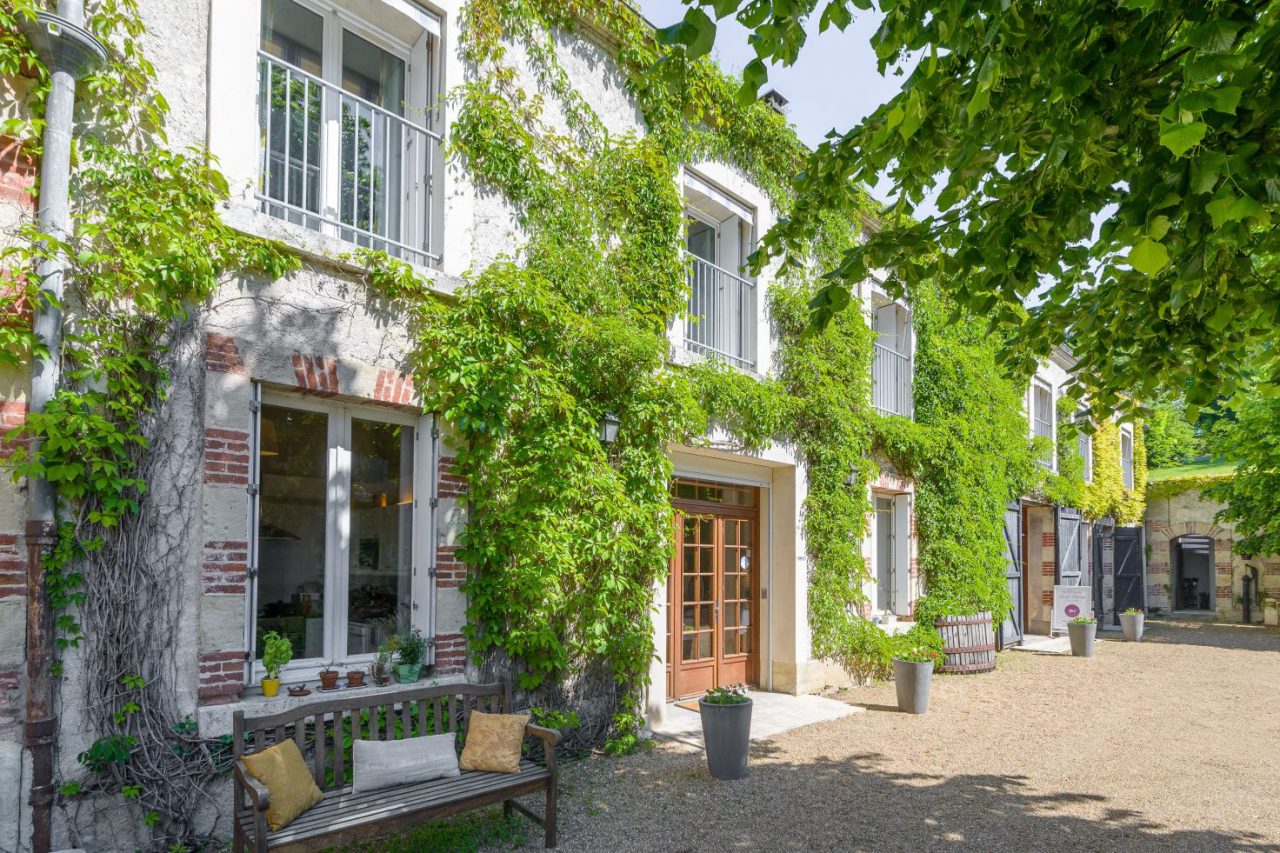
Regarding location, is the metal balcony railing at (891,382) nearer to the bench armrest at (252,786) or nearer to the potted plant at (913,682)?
the potted plant at (913,682)

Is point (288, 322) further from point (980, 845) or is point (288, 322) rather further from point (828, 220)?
point (828, 220)

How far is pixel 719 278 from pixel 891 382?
3.41 m

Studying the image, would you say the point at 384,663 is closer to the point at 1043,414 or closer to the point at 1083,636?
the point at 1083,636

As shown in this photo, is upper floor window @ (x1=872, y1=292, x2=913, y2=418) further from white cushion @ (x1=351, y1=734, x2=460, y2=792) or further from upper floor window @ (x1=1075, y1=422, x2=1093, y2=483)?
upper floor window @ (x1=1075, y1=422, x2=1093, y2=483)

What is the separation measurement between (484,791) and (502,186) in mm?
3937

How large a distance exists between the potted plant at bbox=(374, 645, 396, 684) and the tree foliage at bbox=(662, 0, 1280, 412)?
3.20 meters

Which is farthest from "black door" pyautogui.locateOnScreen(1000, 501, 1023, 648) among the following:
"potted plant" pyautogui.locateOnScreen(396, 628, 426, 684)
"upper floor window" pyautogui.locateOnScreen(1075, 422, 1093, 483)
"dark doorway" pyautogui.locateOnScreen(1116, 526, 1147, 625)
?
"potted plant" pyautogui.locateOnScreen(396, 628, 426, 684)

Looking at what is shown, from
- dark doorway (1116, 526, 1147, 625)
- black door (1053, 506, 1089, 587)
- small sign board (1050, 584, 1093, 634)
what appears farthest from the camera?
dark doorway (1116, 526, 1147, 625)

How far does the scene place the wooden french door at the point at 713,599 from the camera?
7.71 m

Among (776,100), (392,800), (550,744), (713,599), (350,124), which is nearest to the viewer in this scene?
(392,800)

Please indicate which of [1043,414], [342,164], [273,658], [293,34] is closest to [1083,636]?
[1043,414]

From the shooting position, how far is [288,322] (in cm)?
458

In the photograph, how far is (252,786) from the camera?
340 centimetres

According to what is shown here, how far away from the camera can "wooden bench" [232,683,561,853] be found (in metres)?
3.50
